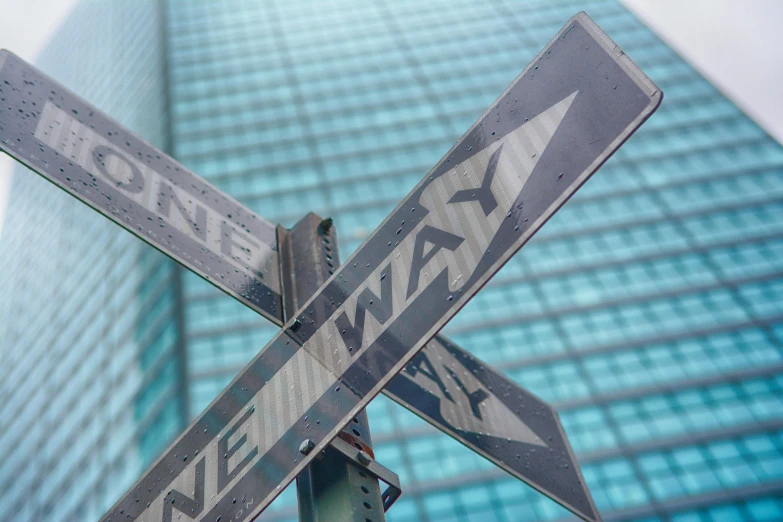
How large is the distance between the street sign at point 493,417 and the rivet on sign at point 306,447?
0.54 meters

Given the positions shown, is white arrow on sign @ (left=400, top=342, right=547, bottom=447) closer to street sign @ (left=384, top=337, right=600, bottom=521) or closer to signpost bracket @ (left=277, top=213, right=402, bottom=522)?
street sign @ (left=384, top=337, right=600, bottom=521)

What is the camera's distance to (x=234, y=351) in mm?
39969

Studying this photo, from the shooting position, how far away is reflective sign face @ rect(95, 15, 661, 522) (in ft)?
7.11

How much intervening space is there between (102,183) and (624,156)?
5276 centimetres

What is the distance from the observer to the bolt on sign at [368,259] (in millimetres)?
2207

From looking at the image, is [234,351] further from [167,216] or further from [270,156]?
[167,216]

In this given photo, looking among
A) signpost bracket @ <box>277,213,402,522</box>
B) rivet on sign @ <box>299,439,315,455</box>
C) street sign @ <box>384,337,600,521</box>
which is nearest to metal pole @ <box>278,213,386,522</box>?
signpost bracket @ <box>277,213,402,522</box>

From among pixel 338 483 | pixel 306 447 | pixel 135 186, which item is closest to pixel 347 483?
pixel 338 483

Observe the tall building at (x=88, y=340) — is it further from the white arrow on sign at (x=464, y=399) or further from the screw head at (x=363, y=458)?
the screw head at (x=363, y=458)

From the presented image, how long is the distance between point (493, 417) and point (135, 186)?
173cm

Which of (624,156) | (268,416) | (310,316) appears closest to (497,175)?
(310,316)

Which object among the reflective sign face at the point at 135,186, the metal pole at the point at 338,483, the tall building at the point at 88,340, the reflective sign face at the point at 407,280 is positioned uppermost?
the tall building at the point at 88,340

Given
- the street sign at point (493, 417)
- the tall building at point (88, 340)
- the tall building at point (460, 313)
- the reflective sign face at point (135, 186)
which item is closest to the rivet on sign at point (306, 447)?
the street sign at point (493, 417)

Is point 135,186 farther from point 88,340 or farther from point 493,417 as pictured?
point 88,340
